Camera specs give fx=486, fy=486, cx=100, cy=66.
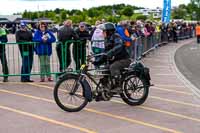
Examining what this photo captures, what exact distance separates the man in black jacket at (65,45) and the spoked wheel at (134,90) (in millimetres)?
3951

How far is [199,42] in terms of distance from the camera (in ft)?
130

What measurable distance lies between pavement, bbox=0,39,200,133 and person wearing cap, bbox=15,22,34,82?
114cm

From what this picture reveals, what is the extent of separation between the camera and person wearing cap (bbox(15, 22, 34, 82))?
13148 mm

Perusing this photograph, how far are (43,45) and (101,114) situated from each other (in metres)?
4.69

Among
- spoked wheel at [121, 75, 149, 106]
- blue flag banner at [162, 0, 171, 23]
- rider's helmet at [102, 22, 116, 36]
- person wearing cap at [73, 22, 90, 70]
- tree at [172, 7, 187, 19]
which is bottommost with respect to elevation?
spoked wheel at [121, 75, 149, 106]

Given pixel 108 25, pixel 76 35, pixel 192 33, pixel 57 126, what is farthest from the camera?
pixel 192 33

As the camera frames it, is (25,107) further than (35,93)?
No

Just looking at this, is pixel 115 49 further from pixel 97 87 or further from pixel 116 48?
A: pixel 97 87

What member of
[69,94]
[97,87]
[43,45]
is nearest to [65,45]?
[43,45]

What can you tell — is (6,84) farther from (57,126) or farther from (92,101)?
(57,126)

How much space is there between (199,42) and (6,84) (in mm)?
29149

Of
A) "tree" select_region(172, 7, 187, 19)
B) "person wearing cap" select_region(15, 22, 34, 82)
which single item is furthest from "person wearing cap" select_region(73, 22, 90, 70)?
"tree" select_region(172, 7, 187, 19)

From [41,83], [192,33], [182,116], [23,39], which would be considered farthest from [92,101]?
[192,33]

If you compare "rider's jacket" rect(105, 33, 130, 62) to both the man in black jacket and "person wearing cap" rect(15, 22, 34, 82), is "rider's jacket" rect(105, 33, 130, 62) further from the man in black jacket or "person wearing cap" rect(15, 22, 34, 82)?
"person wearing cap" rect(15, 22, 34, 82)
